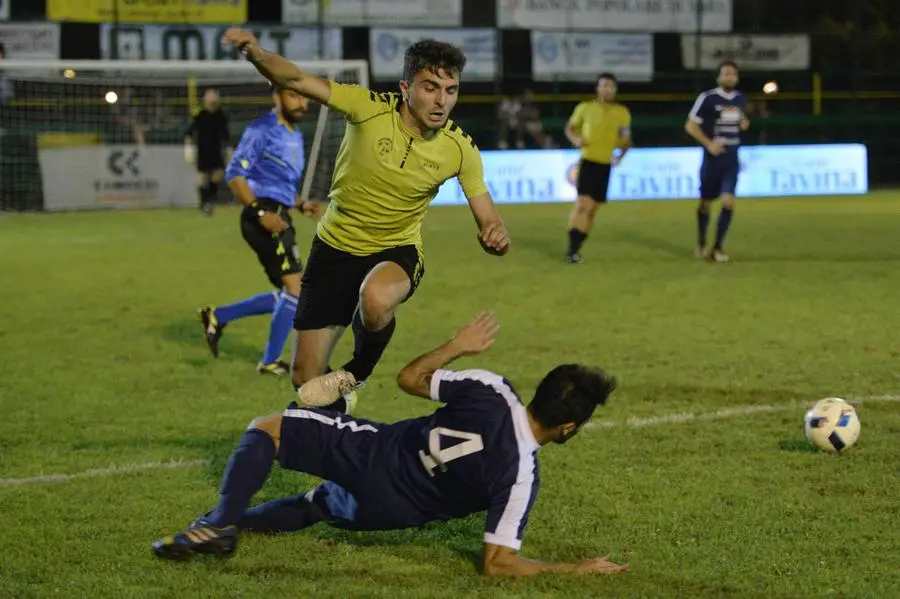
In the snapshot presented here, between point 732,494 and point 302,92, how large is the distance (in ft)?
8.61

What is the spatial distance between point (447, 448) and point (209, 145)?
2016 centimetres

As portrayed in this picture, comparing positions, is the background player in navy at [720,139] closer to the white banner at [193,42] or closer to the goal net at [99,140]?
the goal net at [99,140]

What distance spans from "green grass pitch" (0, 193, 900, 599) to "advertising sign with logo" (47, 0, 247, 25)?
11419 millimetres

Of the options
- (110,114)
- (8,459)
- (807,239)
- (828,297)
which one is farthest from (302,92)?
(110,114)

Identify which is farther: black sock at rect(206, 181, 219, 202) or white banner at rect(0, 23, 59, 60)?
white banner at rect(0, 23, 59, 60)

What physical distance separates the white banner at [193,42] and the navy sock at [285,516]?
75.8 feet

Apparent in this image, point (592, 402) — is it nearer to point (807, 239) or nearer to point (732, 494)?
point (732, 494)

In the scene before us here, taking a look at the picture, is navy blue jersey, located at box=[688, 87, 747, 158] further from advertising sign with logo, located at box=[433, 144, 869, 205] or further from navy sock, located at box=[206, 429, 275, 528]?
navy sock, located at box=[206, 429, 275, 528]

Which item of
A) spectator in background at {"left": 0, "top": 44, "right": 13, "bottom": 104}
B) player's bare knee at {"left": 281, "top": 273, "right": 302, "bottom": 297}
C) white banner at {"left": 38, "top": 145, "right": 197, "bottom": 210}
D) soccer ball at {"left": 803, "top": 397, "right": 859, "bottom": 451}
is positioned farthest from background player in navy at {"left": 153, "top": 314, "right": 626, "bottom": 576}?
spectator in background at {"left": 0, "top": 44, "right": 13, "bottom": 104}

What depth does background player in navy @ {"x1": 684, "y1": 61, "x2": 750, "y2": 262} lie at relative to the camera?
16.0 meters

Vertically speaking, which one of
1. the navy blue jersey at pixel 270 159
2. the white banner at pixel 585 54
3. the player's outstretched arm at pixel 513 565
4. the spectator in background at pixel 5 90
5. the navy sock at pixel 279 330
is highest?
the white banner at pixel 585 54

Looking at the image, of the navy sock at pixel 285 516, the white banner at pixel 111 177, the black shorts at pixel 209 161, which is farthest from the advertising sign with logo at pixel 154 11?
the navy sock at pixel 285 516

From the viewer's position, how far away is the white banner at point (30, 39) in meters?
26.9

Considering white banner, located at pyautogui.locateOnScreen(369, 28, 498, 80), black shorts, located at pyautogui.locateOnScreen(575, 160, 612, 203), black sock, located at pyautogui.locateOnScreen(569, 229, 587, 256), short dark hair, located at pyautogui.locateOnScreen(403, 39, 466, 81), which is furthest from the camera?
white banner, located at pyautogui.locateOnScreen(369, 28, 498, 80)
